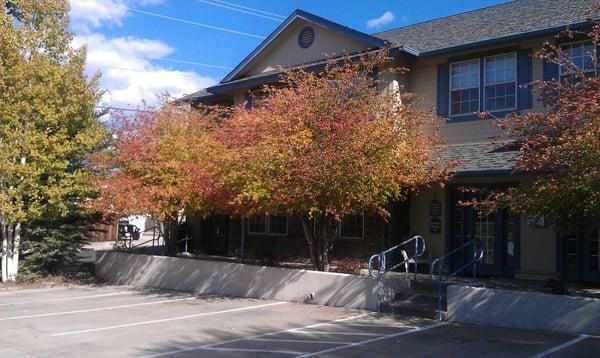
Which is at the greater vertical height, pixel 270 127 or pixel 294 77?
pixel 294 77

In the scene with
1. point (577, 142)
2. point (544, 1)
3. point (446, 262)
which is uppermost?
point (544, 1)

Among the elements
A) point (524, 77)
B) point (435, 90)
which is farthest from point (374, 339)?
point (435, 90)

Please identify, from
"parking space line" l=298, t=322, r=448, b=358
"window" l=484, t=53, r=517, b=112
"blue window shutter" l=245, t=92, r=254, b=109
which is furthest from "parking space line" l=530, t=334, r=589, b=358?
"blue window shutter" l=245, t=92, r=254, b=109

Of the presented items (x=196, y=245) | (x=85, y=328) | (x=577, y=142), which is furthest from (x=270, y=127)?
(x=196, y=245)

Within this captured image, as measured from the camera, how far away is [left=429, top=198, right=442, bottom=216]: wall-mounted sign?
1573 centimetres

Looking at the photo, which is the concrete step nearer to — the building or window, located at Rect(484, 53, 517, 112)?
the building

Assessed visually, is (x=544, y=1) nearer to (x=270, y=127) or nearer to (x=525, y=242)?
(x=525, y=242)

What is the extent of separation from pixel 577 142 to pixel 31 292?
13760 mm

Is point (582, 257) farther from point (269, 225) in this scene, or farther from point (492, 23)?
point (269, 225)

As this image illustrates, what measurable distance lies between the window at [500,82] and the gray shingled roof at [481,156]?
1.03m

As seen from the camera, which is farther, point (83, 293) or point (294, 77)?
point (83, 293)

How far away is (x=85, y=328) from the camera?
10.8m

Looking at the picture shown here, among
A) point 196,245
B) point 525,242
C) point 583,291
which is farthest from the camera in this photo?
point 196,245

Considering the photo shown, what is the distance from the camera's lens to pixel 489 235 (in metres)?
15.1
